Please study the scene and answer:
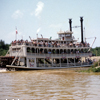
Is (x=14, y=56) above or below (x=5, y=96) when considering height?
above

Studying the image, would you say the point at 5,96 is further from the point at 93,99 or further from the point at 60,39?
the point at 60,39

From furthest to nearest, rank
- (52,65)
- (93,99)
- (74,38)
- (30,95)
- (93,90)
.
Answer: (74,38) < (52,65) < (93,90) < (30,95) < (93,99)

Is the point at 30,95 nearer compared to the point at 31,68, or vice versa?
the point at 30,95

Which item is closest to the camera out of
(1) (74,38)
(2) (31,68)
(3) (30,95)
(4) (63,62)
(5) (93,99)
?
(5) (93,99)

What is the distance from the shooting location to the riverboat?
37.6m

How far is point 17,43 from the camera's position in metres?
38.5

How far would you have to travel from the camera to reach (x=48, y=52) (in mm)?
40094

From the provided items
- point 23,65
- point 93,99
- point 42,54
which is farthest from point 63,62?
point 93,99

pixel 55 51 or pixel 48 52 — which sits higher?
pixel 55 51

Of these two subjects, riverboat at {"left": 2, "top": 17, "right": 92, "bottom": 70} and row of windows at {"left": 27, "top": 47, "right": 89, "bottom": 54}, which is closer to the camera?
riverboat at {"left": 2, "top": 17, "right": 92, "bottom": 70}

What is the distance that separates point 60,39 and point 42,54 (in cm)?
658

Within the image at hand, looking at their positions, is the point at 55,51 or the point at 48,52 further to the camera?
the point at 55,51

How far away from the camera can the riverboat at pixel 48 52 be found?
37.6 m

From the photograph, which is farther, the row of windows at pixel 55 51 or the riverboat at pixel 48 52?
the row of windows at pixel 55 51
